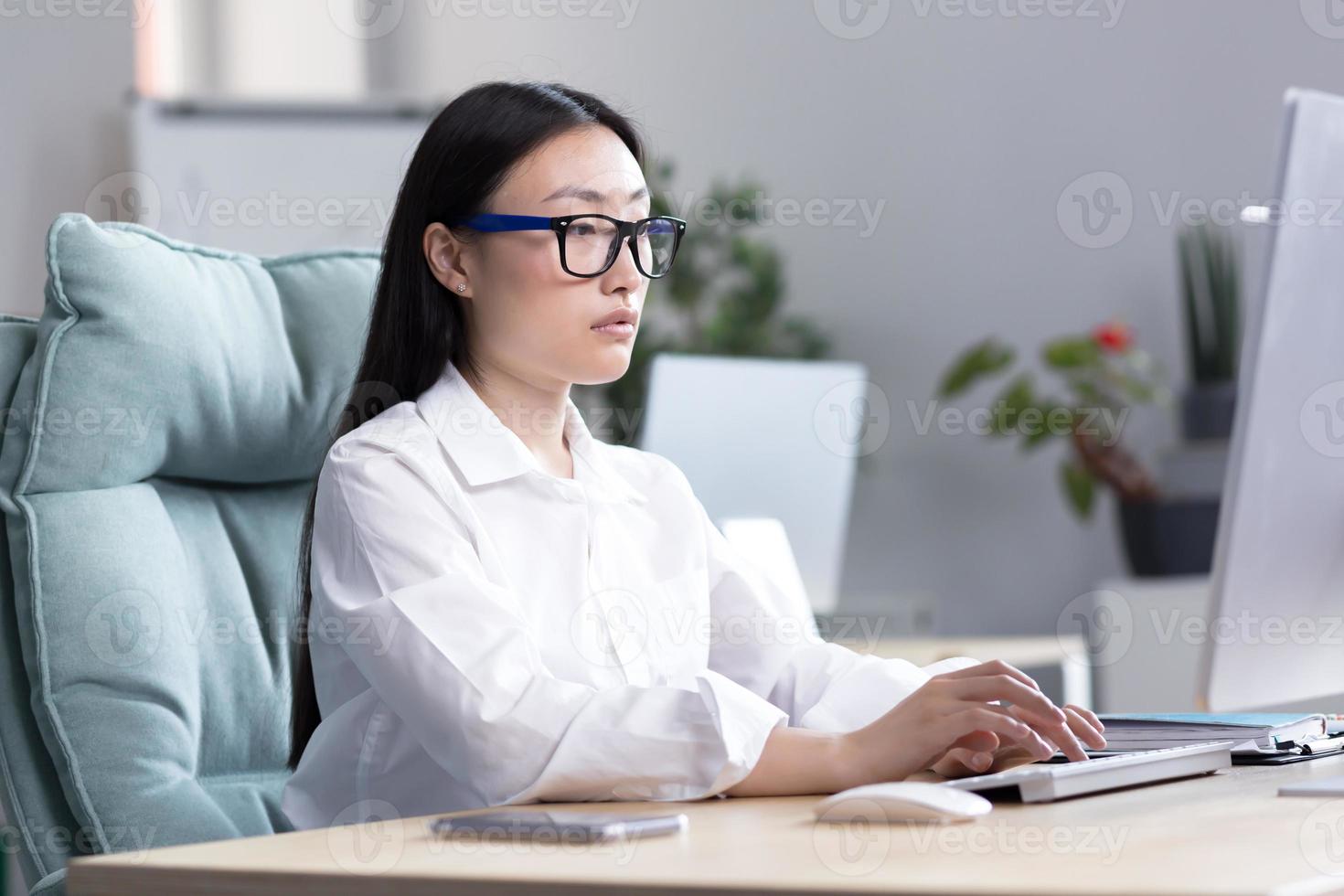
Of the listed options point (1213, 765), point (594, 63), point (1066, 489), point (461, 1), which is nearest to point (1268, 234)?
point (1213, 765)

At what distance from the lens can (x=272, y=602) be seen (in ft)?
5.11

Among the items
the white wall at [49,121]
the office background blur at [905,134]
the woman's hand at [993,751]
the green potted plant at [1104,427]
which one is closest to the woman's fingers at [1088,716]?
the woman's hand at [993,751]

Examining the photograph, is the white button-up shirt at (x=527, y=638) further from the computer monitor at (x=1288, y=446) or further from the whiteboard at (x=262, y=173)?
the whiteboard at (x=262, y=173)

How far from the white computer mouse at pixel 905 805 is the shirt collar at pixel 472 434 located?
545mm

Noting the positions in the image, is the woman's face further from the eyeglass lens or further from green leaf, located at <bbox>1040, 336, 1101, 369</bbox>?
green leaf, located at <bbox>1040, 336, 1101, 369</bbox>

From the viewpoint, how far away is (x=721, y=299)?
151 inches

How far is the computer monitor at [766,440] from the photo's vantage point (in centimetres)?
209

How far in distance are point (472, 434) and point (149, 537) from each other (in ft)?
1.15

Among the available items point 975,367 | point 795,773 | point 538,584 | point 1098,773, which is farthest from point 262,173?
point 1098,773

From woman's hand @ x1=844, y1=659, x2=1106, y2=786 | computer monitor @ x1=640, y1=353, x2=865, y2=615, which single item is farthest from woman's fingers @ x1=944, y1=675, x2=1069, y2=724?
computer monitor @ x1=640, y1=353, x2=865, y2=615

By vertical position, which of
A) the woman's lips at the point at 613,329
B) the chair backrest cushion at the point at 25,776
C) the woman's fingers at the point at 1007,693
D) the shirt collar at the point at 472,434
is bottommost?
the chair backrest cushion at the point at 25,776

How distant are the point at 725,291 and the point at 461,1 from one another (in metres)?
1.29

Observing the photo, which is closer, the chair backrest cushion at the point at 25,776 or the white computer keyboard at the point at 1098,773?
the white computer keyboard at the point at 1098,773

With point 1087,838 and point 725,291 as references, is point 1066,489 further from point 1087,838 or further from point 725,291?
point 1087,838
